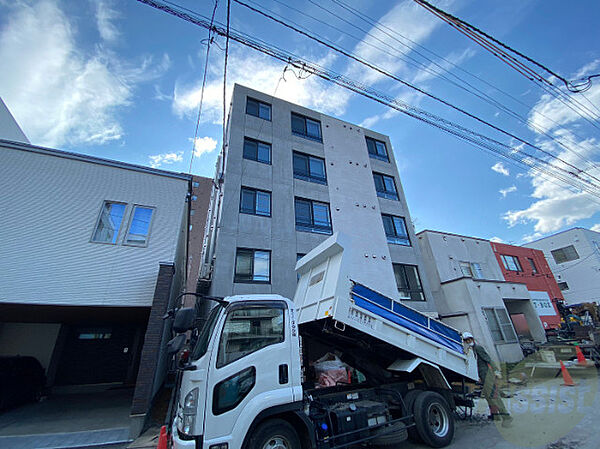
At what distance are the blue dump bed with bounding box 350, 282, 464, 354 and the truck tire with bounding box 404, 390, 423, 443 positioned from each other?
1163mm

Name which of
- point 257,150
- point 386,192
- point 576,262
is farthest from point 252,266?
point 576,262

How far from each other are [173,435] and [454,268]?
1765 cm

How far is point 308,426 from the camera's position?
372 cm

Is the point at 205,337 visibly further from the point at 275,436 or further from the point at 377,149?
the point at 377,149

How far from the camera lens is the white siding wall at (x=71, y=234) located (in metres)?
6.88

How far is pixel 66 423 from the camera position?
6562 millimetres

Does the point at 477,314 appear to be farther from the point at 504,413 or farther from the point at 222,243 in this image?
the point at 222,243

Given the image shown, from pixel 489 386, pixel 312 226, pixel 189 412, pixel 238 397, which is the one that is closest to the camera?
pixel 189 412

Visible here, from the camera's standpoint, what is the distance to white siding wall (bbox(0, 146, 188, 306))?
271 inches

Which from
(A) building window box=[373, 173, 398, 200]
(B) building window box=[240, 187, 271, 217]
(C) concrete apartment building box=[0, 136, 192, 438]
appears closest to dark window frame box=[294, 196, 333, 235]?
(B) building window box=[240, 187, 271, 217]

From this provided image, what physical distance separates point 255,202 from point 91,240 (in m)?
5.91

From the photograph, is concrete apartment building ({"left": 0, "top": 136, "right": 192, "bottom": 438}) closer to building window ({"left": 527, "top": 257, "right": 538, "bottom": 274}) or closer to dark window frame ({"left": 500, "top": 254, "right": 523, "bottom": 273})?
dark window frame ({"left": 500, "top": 254, "right": 523, "bottom": 273})

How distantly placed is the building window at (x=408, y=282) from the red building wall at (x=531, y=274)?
1035cm

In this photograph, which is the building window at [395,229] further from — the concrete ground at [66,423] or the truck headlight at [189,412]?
the concrete ground at [66,423]
